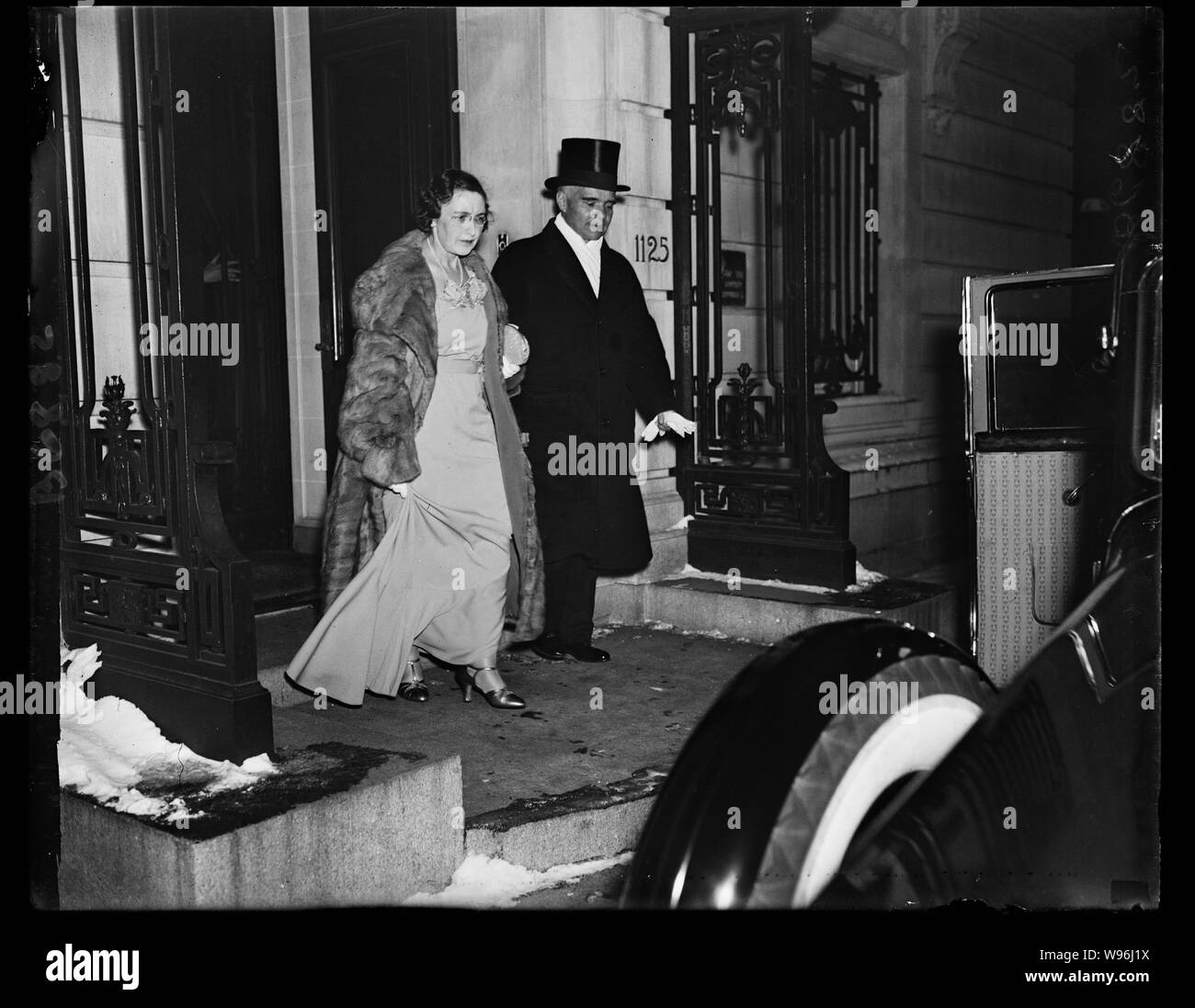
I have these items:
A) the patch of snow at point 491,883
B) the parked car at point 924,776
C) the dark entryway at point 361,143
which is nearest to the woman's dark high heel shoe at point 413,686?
the patch of snow at point 491,883

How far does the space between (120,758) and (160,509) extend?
802 millimetres

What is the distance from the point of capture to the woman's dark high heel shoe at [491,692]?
5406 mm

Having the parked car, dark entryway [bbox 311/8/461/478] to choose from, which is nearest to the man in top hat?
dark entryway [bbox 311/8/461/478]

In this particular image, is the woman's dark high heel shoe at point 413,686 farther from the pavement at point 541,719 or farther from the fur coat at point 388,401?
the fur coat at point 388,401

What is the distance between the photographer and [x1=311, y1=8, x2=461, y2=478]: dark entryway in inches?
286

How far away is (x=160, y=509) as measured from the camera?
413cm

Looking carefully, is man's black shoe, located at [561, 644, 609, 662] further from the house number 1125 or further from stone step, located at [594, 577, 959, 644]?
the house number 1125

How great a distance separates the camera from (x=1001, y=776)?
2.31m

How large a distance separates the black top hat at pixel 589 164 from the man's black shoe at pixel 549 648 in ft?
7.38

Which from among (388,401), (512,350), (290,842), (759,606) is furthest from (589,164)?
(290,842)

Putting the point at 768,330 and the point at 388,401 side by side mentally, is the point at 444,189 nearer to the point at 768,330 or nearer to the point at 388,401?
the point at 388,401

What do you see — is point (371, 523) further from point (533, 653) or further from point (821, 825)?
point (821, 825)

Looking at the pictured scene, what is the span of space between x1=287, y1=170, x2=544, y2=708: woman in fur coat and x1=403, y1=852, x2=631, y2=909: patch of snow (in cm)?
121

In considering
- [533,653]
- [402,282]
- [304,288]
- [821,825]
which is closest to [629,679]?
[533,653]
